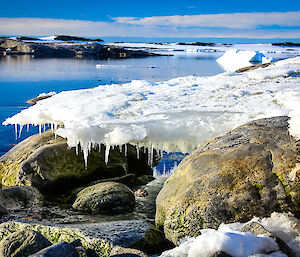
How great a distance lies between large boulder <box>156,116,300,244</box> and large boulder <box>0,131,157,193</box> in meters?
2.66

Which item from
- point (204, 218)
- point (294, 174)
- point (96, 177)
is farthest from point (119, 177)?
point (294, 174)

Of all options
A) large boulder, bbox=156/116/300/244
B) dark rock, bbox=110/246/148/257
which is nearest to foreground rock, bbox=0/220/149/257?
dark rock, bbox=110/246/148/257

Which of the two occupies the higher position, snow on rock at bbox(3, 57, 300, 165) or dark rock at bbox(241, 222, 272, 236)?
snow on rock at bbox(3, 57, 300, 165)

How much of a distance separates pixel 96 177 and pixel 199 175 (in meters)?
3.18

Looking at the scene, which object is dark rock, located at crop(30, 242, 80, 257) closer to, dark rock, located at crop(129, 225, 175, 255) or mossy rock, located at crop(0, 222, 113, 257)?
mossy rock, located at crop(0, 222, 113, 257)

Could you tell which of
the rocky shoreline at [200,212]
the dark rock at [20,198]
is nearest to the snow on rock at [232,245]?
the rocky shoreline at [200,212]

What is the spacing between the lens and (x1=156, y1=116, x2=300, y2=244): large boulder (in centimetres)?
375

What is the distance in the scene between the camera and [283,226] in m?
3.54

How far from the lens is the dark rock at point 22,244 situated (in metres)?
3.35

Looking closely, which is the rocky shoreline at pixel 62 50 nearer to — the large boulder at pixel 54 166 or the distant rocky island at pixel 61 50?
the distant rocky island at pixel 61 50

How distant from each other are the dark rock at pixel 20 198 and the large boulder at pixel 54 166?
0.40m

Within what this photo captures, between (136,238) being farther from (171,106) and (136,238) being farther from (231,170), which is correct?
(171,106)

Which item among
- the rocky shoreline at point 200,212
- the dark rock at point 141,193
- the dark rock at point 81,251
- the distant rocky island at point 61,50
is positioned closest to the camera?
the rocky shoreline at point 200,212

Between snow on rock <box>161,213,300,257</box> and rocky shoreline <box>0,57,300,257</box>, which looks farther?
rocky shoreline <box>0,57,300,257</box>
